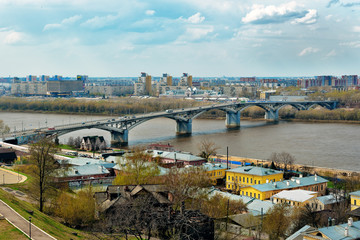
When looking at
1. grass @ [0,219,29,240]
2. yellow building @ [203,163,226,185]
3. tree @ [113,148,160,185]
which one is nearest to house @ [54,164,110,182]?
tree @ [113,148,160,185]

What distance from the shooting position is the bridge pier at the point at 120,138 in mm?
27922

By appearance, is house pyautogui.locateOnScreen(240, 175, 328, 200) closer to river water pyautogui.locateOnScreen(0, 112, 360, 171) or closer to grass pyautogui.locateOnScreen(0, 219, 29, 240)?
river water pyautogui.locateOnScreen(0, 112, 360, 171)

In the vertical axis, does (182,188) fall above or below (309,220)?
above

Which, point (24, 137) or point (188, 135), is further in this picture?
point (188, 135)

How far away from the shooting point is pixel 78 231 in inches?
392

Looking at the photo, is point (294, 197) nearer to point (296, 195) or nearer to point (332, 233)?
point (296, 195)

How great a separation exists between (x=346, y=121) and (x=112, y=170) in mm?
31295

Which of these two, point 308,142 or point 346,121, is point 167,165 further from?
point 346,121

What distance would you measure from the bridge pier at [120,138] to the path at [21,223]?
60.6 feet

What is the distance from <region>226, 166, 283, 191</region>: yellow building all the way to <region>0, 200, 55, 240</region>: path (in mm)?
8169

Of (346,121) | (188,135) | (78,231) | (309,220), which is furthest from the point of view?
(346,121)

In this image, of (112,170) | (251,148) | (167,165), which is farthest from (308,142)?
(112,170)

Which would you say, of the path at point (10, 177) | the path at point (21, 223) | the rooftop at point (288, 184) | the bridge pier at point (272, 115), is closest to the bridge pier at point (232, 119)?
the bridge pier at point (272, 115)

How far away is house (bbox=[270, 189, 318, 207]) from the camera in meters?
13.0
